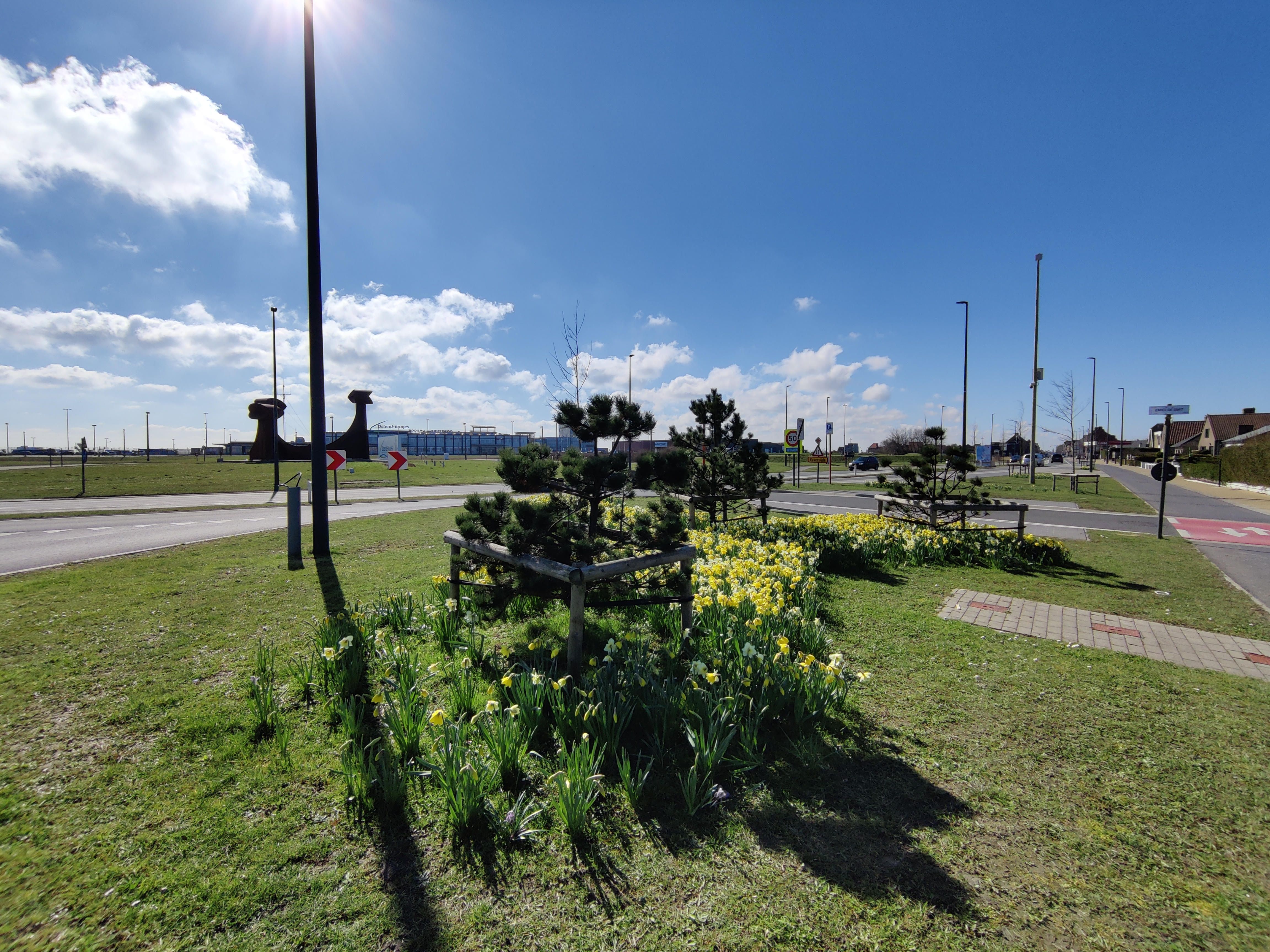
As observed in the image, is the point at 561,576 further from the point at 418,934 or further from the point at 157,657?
the point at 157,657

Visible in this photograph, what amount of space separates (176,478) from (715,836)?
3309 centimetres

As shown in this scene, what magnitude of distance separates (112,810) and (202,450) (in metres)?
138

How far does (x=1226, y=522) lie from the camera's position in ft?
41.9

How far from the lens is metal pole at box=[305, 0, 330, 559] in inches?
277

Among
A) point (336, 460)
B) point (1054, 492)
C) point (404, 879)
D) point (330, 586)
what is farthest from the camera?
point (1054, 492)

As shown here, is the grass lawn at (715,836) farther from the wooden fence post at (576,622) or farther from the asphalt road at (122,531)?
the asphalt road at (122,531)

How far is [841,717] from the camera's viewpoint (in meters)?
3.27

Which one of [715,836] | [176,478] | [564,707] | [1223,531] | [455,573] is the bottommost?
[715,836]

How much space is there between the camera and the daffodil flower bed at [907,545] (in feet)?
24.2

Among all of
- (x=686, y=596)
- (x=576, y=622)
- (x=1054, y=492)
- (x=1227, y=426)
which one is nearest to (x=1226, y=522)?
(x=1054, y=492)

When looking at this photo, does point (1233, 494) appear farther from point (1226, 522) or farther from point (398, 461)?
point (398, 461)

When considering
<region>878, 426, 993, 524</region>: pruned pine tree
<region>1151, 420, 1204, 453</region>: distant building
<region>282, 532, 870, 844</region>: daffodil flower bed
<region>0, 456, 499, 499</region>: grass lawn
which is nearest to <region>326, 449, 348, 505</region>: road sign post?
<region>0, 456, 499, 499</region>: grass lawn

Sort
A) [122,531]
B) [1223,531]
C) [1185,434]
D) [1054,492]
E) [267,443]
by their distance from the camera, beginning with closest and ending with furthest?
[122,531], [1223,531], [1054,492], [267,443], [1185,434]

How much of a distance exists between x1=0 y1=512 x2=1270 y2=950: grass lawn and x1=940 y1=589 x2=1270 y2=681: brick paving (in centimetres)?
42
